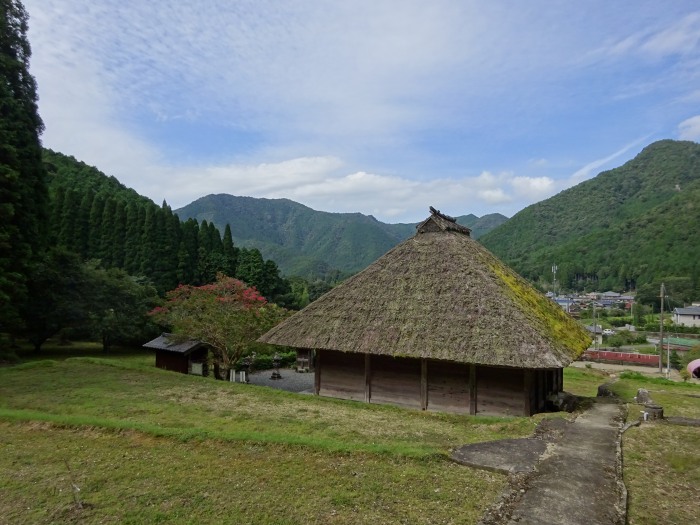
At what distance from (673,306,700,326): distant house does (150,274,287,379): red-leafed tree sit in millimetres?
78037

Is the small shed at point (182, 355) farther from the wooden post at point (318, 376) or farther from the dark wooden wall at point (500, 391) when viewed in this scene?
the dark wooden wall at point (500, 391)

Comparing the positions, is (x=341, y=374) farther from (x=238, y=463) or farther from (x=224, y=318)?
(x=238, y=463)

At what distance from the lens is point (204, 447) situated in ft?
33.5

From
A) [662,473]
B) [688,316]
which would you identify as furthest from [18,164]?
[688,316]

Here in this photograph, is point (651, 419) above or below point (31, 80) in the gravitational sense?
→ below

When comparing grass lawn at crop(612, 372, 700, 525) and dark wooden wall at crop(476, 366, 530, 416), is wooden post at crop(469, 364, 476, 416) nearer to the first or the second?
dark wooden wall at crop(476, 366, 530, 416)

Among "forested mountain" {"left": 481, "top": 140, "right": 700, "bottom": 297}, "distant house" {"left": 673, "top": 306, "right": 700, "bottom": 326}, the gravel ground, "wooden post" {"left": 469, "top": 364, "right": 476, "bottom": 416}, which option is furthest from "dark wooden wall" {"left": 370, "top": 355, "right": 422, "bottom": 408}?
"forested mountain" {"left": 481, "top": 140, "right": 700, "bottom": 297}

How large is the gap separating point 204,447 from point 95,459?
2.15 metres

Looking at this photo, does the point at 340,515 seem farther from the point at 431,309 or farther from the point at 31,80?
the point at 31,80

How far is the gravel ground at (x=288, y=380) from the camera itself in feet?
74.0

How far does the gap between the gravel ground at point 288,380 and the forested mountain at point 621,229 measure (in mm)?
82939

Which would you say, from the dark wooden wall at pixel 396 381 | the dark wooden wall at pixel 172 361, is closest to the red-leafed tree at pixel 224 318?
the dark wooden wall at pixel 172 361

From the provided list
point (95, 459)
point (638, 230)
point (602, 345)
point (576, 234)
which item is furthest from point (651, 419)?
point (576, 234)

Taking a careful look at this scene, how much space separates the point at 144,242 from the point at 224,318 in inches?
1057
